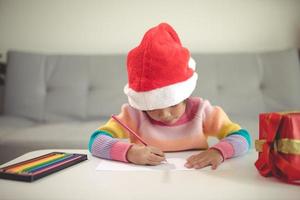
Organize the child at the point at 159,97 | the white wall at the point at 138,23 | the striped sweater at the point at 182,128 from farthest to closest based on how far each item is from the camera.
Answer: the white wall at the point at 138,23 < the striped sweater at the point at 182,128 < the child at the point at 159,97

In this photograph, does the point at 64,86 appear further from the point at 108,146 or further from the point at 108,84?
the point at 108,146

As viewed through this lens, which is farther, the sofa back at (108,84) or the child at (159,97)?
the sofa back at (108,84)

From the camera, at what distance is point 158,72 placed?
0.75 m

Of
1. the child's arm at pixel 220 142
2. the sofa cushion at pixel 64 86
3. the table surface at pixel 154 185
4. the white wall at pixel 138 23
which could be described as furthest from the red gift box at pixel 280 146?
the white wall at pixel 138 23

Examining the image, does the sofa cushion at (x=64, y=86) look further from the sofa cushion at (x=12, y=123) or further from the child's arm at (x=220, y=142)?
the child's arm at (x=220, y=142)

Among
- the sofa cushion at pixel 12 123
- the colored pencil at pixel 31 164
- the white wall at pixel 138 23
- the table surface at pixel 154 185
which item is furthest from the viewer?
the white wall at pixel 138 23

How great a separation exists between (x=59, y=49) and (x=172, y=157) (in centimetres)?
172

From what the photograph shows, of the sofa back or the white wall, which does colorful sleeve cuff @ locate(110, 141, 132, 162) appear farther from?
the white wall

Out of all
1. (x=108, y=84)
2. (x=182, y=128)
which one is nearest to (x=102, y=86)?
(x=108, y=84)

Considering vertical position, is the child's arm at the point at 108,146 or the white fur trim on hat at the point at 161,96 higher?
the white fur trim on hat at the point at 161,96

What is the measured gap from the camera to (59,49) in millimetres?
2273

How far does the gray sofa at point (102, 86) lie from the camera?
1.82m

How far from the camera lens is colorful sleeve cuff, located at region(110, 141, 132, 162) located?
2.48 ft

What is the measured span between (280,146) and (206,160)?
0.17m
